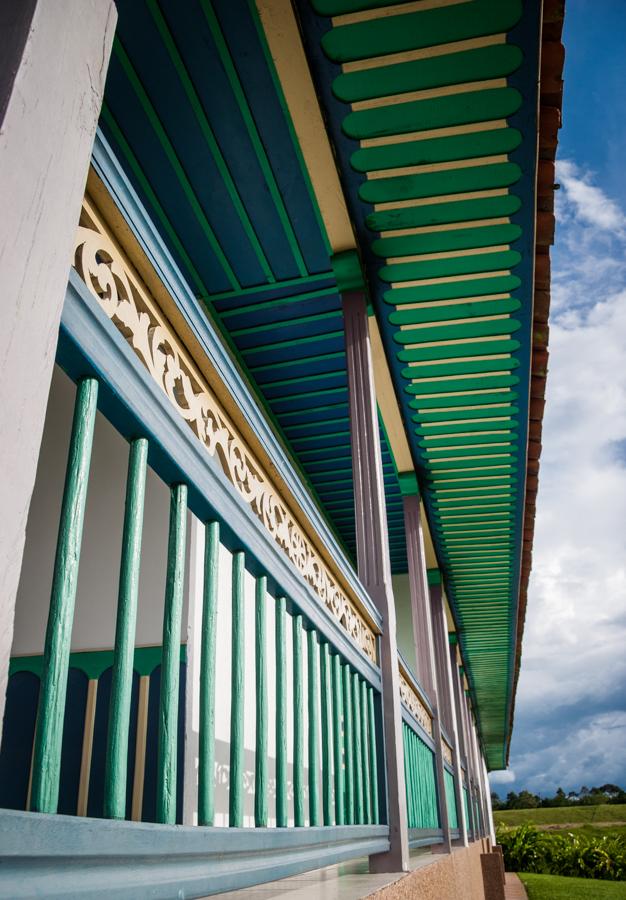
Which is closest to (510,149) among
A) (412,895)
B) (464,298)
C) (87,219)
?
(464,298)

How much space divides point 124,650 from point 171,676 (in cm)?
17

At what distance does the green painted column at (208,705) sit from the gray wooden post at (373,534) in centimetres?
218

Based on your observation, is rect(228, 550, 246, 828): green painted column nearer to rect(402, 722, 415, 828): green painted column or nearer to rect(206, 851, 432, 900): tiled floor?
rect(206, 851, 432, 900): tiled floor

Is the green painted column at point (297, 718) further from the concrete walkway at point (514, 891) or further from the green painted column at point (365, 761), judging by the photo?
the concrete walkway at point (514, 891)

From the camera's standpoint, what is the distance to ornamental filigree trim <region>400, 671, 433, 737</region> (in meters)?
4.51

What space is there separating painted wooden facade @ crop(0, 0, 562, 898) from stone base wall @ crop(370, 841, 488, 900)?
16cm

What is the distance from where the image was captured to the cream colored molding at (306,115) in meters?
3.01

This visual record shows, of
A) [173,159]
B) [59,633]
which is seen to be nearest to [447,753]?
[173,159]

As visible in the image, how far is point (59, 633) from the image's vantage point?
0.95 meters

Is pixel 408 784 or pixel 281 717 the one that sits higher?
pixel 281 717

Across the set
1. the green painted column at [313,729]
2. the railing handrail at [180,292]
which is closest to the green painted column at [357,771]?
the green painted column at [313,729]

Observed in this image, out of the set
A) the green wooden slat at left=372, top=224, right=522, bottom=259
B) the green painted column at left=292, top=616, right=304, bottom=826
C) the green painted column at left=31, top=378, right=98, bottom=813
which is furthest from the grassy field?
the green painted column at left=31, top=378, right=98, bottom=813

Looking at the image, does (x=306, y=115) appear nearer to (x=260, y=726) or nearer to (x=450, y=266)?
(x=450, y=266)

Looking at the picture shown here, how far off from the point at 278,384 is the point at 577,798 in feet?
237
